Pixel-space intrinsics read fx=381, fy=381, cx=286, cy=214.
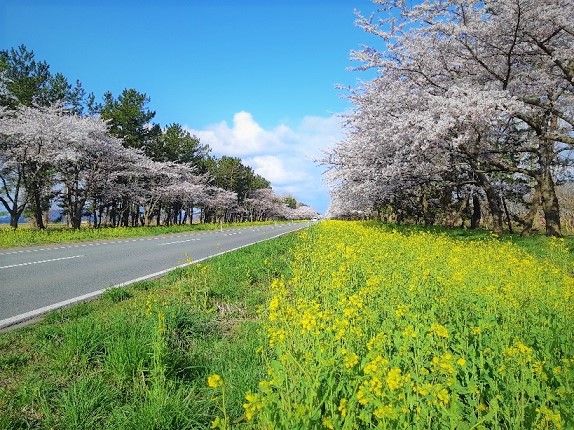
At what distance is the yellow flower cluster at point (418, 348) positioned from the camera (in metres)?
2.30

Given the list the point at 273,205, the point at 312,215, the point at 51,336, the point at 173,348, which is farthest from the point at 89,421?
the point at 312,215

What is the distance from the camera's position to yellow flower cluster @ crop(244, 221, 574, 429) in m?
2.30

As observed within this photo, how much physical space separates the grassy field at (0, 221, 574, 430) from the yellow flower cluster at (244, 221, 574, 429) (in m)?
0.02

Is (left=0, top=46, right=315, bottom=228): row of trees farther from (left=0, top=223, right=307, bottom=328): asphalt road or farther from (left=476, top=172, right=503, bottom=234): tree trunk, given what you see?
A: (left=476, top=172, right=503, bottom=234): tree trunk

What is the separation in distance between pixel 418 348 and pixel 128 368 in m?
2.61

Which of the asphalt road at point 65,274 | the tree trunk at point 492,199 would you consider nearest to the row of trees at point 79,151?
the asphalt road at point 65,274

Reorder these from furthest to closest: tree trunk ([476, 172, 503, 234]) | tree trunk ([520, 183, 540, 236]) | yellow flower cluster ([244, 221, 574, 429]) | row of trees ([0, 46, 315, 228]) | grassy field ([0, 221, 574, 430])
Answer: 1. row of trees ([0, 46, 315, 228])
2. tree trunk ([520, 183, 540, 236])
3. tree trunk ([476, 172, 503, 234])
4. grassy field ([0, 221, 574, 430])
5. yellow flower cluster ([244, 221, 574, 429])

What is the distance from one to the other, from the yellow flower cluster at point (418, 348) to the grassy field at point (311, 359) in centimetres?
2

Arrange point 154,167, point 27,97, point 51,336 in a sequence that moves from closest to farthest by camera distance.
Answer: point 51,336
point 27,97
point 154,167

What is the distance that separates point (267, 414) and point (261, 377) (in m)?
1.40

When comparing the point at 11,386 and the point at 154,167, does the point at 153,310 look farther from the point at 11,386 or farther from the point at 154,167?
the point at 154,167

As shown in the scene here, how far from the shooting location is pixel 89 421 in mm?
2846

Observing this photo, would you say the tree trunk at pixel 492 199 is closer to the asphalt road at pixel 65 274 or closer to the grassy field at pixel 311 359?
the grassy field at pixel 311 359

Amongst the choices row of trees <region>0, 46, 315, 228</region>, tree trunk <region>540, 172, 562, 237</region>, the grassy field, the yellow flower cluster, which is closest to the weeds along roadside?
the grassy field
